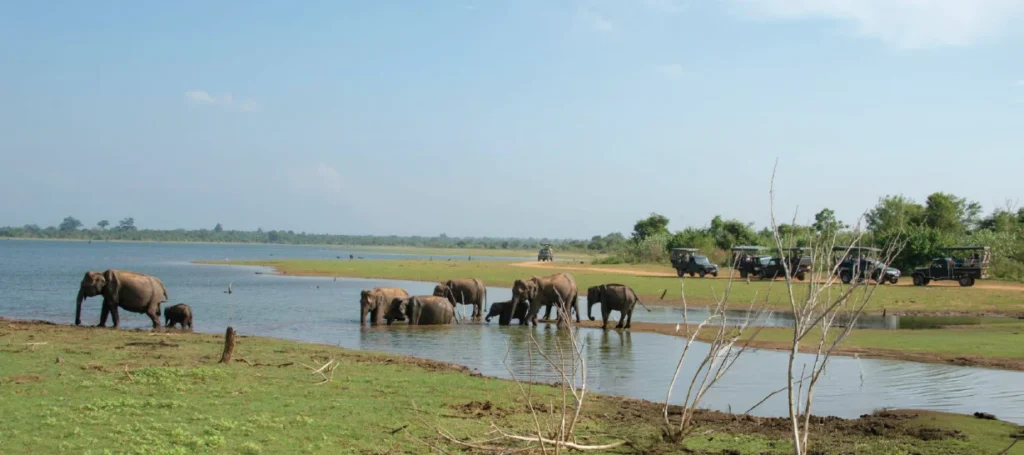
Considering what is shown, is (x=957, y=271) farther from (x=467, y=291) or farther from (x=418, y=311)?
(x=418, y=311)

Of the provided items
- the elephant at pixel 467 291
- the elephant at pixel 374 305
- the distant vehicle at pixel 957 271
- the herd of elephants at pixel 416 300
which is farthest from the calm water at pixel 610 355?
the distant vehicle at pixel 957 271

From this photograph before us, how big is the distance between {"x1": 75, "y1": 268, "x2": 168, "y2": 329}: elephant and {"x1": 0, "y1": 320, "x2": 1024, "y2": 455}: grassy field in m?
7.44

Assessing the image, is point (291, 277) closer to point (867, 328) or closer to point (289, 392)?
point (867, 328)

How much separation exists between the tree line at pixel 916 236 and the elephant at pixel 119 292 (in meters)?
30.2

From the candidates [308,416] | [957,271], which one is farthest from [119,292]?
[957,271]

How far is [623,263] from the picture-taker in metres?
71.9

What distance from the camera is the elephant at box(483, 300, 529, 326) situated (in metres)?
27.1

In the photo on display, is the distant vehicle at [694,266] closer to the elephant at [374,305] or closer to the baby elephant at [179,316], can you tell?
the elephant at [374,305]

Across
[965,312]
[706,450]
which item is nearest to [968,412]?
[706,450]

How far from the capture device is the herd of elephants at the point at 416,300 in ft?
72.8

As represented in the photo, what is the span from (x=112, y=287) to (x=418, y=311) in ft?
27.6

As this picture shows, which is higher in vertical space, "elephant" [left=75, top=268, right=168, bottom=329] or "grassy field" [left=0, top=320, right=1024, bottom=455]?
"elephant" [left=75, top=268, right=168, bottom=329]

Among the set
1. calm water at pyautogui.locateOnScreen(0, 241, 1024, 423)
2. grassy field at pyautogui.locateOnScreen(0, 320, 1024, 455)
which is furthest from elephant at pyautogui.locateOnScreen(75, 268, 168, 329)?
grassy field at pyautogui.locateOnScreen(0, 320, 1024, 455)

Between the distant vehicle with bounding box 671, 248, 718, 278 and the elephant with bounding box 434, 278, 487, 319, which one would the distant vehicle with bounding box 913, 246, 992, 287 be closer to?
the distant vehicle with bounding box 671, 248, 718, 278
